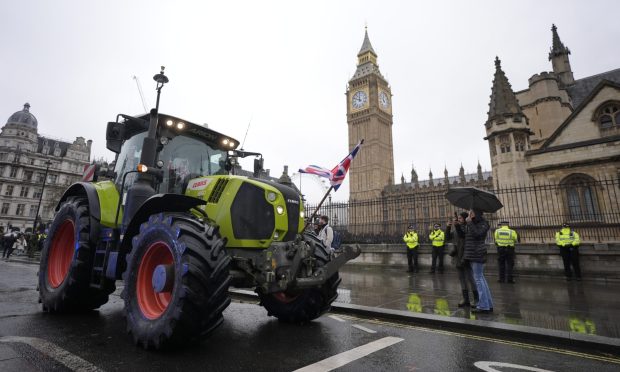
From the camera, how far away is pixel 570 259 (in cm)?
1051

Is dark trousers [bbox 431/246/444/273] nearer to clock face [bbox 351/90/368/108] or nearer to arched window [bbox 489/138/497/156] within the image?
arched window [bbox 489/138/497/156]

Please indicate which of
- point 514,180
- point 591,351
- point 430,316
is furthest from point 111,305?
point 514,180

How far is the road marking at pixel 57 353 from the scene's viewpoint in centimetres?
292

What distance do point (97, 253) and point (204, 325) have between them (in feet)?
9.07

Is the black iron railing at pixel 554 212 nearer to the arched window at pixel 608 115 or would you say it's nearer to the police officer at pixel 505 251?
the police officer at pixel 505 251

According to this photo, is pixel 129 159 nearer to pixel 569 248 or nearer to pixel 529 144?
pixel 569 248

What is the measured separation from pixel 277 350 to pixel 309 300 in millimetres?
1109

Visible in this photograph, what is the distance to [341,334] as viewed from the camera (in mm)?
4367

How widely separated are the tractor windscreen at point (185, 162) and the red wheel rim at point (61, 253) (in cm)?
236

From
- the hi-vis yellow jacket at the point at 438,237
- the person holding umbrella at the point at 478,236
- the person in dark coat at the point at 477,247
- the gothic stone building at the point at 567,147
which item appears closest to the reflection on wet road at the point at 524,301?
the person holding umbrella at the point at 478,236

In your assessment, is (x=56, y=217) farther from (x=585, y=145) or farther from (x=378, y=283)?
(x=585, y=145)

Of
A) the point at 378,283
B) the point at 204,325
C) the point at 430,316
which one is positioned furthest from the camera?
the point at 378,283

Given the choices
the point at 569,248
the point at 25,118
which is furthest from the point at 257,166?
the point at 25,118

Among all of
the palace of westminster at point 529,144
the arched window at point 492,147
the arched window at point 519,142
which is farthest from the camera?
the arched window at point 492,147
